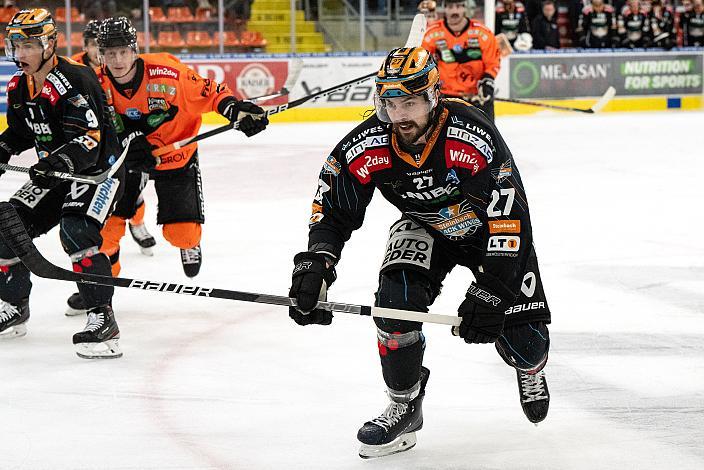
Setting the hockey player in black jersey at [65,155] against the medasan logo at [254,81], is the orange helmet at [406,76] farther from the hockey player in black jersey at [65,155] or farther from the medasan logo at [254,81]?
the medasan logo at [254,81]

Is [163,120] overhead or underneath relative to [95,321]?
overhead

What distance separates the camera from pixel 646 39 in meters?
14.5

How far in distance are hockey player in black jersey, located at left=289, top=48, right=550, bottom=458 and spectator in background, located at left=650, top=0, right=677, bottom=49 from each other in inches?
478

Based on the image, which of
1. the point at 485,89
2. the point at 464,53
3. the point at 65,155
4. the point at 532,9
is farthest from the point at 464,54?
the point at 532,9

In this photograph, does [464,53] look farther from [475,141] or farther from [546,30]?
[546,30]

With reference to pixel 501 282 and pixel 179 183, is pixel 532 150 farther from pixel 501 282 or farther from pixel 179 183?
pixel 501 282

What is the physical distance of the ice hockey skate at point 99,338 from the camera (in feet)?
Answer: 12.7

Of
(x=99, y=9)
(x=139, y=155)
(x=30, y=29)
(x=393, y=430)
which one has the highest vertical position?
→ (x=30, y=29)

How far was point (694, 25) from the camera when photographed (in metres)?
14.9

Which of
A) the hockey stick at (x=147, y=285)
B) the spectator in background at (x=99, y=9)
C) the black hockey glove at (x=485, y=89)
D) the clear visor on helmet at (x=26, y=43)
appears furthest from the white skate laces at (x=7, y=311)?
the spectator in background at (x=99, y=9)

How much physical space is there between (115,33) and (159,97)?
43 cm

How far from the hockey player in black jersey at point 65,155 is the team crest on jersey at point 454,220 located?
4.56 ft

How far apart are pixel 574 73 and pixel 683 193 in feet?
21.1

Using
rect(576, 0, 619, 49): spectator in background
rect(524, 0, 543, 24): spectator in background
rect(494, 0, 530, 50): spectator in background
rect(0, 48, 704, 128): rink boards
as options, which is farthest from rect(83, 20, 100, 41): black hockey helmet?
rect(576, 0, 619, 49): spectator in background
